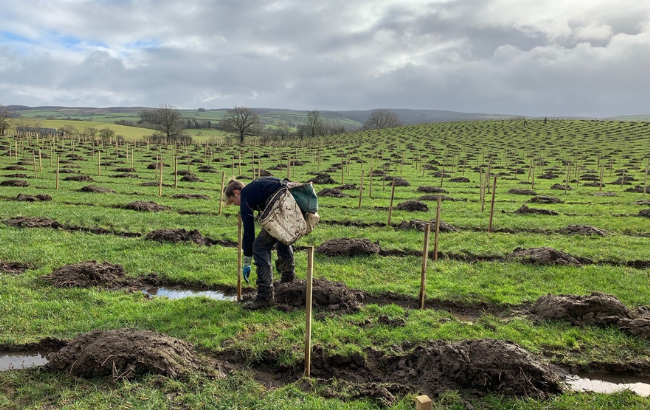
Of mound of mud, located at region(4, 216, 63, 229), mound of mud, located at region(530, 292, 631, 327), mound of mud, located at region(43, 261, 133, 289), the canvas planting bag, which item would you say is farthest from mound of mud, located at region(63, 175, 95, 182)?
mound of mud, located at region(530, 292, 631, 327)

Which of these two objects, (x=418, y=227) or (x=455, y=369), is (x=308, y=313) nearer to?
(x=455, y=369)

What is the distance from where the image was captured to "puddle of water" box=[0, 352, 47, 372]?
19.3 feet

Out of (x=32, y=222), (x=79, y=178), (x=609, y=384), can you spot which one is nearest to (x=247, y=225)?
(x=609, y=384)

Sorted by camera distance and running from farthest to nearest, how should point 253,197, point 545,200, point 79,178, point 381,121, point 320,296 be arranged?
point 381,121 → point 79,178 → point 545,200 → point 320,296 → point 253,197

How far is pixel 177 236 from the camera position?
41.0 feet

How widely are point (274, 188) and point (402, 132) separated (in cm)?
9282

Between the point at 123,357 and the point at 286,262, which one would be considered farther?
the point at 286,262

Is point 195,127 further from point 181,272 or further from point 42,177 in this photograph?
point 181,272

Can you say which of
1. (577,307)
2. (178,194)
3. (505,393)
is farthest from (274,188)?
(178,194)

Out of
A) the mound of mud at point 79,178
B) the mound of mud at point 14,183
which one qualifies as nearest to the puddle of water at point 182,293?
the mound of mud at point 14,183

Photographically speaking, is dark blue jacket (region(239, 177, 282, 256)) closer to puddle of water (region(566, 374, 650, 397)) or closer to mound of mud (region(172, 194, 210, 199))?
puddle of water (region(566, 374, 650, 397))

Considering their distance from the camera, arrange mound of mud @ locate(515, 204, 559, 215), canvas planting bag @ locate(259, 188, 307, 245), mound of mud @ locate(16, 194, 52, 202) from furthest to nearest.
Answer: mound of mud @ locate(515, 204, 559, 215) < mound of mud @ locate(16, 194, 52, 202) < canvas planting bag @ locate(259, 188, 307, 245)

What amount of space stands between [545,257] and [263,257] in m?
7.85

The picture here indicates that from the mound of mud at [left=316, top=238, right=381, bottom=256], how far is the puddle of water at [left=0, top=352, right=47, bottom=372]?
7069mm
